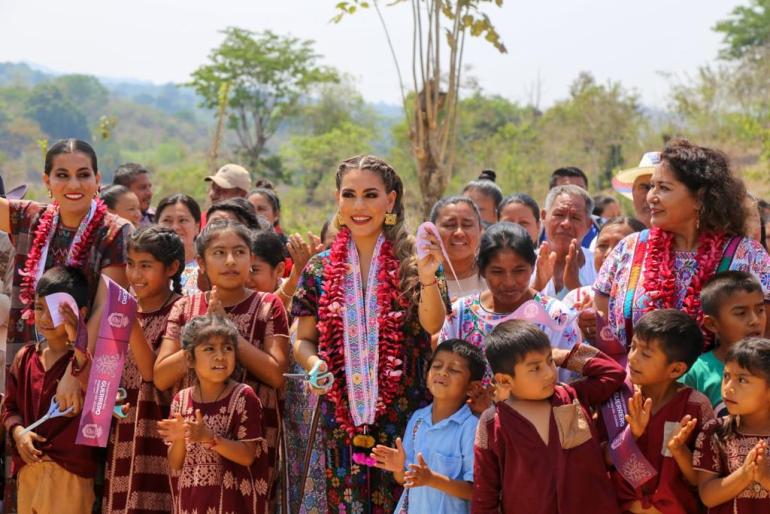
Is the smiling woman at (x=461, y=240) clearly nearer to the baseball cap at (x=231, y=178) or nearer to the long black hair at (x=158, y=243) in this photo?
the long black hair at (x=158, y=243)

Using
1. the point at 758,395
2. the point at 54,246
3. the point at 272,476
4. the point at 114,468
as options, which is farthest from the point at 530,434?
the point at 54,246

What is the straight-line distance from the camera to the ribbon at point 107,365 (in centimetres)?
425

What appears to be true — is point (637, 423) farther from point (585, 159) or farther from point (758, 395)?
point (585, 159)

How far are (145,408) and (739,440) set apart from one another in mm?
2548

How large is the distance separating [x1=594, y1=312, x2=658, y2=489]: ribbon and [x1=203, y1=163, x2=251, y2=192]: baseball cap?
3.91 m

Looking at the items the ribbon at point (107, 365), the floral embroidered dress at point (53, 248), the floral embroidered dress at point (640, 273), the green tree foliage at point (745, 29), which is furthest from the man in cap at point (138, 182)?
the green tree foliage at point (745, 29)

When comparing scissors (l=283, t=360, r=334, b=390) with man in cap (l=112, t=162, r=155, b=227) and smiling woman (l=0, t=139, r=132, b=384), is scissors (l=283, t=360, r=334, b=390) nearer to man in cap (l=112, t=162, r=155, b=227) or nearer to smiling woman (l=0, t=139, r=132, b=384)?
smiling woman (l=0, t=139, r=132, b=384)

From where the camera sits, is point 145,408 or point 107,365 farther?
point 145,408

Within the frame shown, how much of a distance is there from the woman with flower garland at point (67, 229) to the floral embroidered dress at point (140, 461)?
0.46 m

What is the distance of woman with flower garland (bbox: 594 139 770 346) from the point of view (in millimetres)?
3953

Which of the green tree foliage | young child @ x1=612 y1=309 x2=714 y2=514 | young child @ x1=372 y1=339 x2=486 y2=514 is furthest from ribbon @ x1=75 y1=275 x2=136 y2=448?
the green tree foliage

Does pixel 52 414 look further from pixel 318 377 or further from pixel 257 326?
pixel 318 377

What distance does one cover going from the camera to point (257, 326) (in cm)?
440

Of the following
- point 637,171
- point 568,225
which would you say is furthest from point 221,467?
point 637,171
